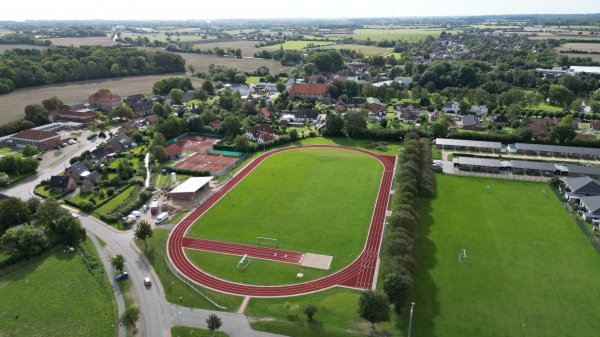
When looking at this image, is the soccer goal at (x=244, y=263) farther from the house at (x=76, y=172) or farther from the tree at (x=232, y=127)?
the tree at (x=232, y=127)

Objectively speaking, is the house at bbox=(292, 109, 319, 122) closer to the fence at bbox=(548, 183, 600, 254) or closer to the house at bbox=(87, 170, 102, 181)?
the house at bbox=(87, 170, 102, 181)

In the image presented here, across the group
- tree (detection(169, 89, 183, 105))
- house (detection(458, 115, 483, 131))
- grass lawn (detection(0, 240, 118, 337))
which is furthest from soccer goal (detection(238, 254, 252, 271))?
tree (detection(169, 89, 183, 105))

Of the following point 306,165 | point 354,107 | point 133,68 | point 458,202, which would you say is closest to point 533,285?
point 458,202

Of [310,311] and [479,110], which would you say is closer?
[310,311]

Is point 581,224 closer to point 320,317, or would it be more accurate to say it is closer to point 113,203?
point 320,317

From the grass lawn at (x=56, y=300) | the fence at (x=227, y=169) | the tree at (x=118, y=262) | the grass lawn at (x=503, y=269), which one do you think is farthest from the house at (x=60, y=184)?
the grass lawn at (x=503, y=269)

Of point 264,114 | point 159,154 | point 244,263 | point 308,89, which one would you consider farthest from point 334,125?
point 244,263

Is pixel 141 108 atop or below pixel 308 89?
below
